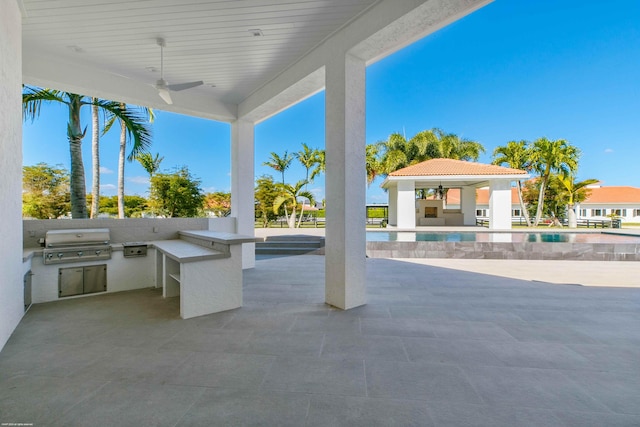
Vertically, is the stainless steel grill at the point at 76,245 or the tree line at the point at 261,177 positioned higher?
the tree line at the point at 261,177

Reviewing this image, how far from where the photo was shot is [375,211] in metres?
27.2

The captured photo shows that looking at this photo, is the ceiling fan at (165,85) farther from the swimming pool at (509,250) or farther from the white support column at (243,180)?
the swimming pool at (509,250)

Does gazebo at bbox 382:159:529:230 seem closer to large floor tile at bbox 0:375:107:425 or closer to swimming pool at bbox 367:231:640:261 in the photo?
swimming pool at bbox 367:231:640:261

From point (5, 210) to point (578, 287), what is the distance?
300 inches

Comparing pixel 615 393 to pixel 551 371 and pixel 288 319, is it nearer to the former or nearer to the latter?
pixel 551 371

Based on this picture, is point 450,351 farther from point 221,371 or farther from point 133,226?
point 133,226

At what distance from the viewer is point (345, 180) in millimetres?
3473

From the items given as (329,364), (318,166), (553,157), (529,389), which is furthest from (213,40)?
(553,157)

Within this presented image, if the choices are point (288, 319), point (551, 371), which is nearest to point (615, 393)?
point (551, 371)

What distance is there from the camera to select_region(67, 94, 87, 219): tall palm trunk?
19.0 feet

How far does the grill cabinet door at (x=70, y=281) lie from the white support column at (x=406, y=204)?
12644 mm

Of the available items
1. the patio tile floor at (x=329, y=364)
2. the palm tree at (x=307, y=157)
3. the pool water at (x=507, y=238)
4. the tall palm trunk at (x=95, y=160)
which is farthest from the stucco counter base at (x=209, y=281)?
the palm tree at (x=307, y=157)

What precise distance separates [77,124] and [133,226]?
298 cm

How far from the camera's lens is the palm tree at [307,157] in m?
19.6
